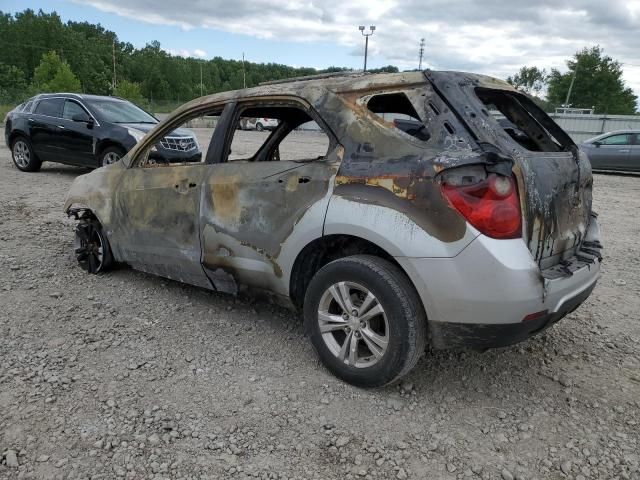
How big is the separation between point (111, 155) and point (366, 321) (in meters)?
8.15

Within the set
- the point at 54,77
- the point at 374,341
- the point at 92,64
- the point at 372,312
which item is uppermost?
the point at 92,64

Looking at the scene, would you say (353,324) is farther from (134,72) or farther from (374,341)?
(134,72)

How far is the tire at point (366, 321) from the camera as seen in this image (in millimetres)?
2588

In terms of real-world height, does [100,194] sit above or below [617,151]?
below

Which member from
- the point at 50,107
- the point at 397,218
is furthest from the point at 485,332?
the point at 50,107

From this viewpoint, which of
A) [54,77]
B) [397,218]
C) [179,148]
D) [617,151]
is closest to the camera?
[397,218]

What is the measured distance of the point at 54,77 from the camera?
5488 cm

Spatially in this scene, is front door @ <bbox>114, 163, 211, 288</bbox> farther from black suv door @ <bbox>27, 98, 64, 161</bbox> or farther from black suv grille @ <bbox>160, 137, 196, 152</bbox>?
black suv door @ <bbox>27, 98, 64, 161</bbox>

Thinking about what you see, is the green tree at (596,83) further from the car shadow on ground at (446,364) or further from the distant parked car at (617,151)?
the car shadow on ground at (446,364)

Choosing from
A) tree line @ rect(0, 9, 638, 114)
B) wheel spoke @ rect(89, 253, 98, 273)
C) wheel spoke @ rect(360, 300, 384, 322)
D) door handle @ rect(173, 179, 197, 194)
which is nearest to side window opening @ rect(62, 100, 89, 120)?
wheel spoke @ rect(89, 253, 98, 273)

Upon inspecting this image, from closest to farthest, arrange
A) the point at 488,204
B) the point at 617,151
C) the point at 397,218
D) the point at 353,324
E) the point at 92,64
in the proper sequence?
the point at 488,204 < the point at 397,218 < the point at 353,324 < the point at 617,151 < the point at 92,64

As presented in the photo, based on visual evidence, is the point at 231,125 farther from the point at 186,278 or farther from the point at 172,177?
the point at 186,278

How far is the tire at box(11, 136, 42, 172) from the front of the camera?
36.3 ft

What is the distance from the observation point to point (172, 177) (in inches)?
150
